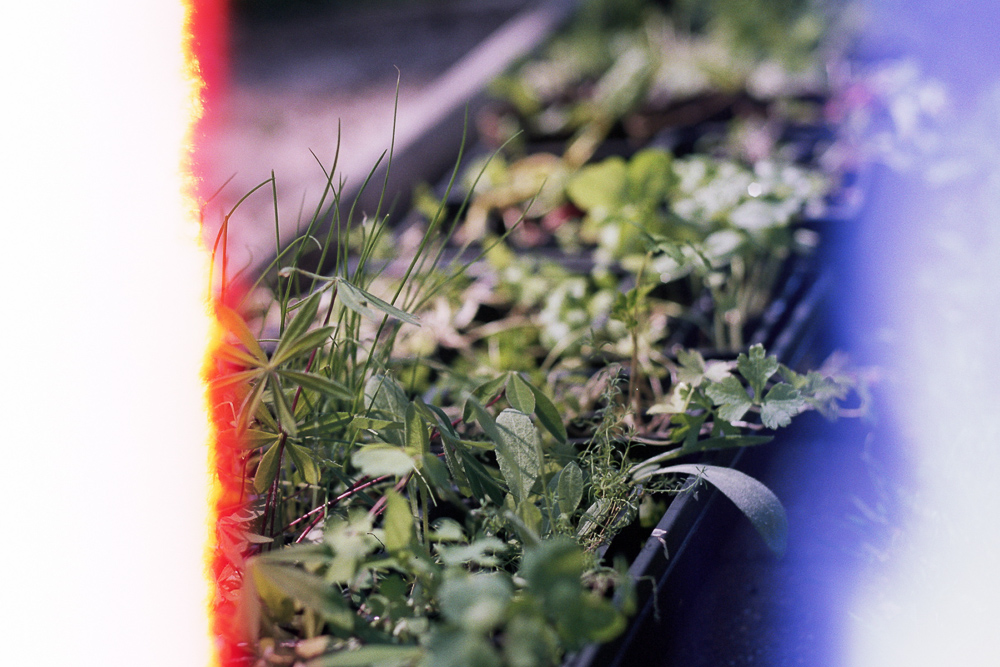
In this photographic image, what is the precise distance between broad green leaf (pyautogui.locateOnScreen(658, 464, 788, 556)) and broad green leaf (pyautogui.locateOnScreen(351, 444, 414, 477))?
234 millimetres

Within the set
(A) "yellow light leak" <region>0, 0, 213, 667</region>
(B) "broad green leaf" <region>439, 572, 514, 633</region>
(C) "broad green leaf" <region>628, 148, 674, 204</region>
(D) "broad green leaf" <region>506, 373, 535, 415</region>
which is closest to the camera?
(B) "broad green leaf" <region>439, 572, 514, 633</region>

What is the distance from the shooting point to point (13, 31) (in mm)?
532

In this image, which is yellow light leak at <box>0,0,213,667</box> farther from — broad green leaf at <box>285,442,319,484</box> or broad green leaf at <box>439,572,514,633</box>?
broad green leaf at <box>439,572,514,633</box>

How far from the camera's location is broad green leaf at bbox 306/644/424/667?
38cm

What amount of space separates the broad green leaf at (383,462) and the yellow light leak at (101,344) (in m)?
0.14

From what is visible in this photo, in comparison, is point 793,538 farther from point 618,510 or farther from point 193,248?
point 193,248

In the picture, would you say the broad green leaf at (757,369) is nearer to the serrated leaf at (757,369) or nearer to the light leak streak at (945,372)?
the serrated leaf at (757,369)

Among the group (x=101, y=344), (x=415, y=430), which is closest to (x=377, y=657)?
(x=415, y=430)

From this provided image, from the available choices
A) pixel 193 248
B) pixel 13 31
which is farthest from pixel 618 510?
pixel 13 31

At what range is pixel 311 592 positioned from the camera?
0.40 metres

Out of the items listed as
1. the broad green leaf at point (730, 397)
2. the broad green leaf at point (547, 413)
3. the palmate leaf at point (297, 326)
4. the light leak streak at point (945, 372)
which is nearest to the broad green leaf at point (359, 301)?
the palmate leaf at point (297, 326)

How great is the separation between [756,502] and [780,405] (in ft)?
0.30

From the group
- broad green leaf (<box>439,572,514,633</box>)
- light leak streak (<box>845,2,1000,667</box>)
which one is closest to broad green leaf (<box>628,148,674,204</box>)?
light leak streak (<box>845,2,1000,667</box>)

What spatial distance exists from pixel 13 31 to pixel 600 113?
1.38 meters
